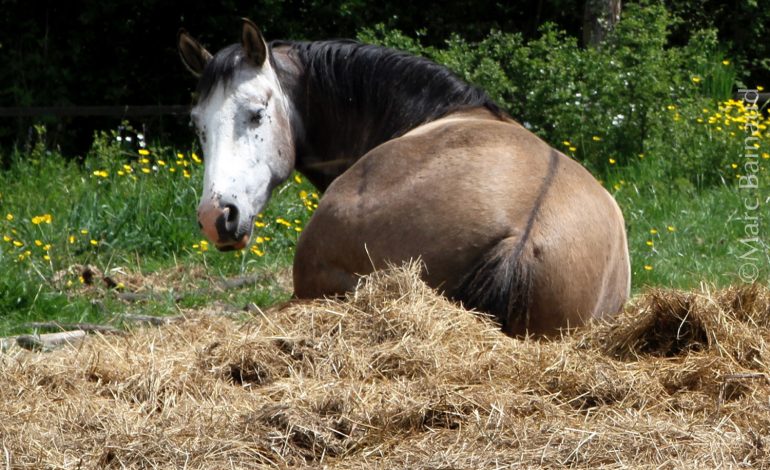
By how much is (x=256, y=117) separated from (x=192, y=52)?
0.56m

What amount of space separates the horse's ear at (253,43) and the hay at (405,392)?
141 cm

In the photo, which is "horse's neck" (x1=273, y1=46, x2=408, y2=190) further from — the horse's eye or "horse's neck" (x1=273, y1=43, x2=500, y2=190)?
the horse's eye

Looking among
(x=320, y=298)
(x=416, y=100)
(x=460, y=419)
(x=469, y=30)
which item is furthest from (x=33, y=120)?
(x=460, y=419)

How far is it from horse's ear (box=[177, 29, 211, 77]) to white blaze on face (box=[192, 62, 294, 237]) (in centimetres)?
32

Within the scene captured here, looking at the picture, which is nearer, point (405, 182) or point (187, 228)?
point (405, 182)

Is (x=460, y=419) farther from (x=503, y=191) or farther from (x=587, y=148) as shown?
(x=587, y=148)

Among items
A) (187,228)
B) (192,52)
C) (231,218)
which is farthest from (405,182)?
(187,228)

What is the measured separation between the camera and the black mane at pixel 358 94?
505cm

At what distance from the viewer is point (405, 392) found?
3256 mm

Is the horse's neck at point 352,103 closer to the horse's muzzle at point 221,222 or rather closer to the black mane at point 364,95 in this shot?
the black mane at point 364,95

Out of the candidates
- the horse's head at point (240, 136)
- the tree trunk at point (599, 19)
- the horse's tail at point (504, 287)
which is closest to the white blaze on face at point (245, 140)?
the horse's head at point (240, 136)

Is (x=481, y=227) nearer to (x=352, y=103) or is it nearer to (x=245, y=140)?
(x=245, y=140)

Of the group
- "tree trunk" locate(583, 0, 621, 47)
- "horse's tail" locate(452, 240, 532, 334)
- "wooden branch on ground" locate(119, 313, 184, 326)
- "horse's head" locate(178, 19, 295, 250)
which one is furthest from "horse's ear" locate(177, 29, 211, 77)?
"tree trunk" locate(583, 0, 621, 47)

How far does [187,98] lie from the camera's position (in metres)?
11.1
